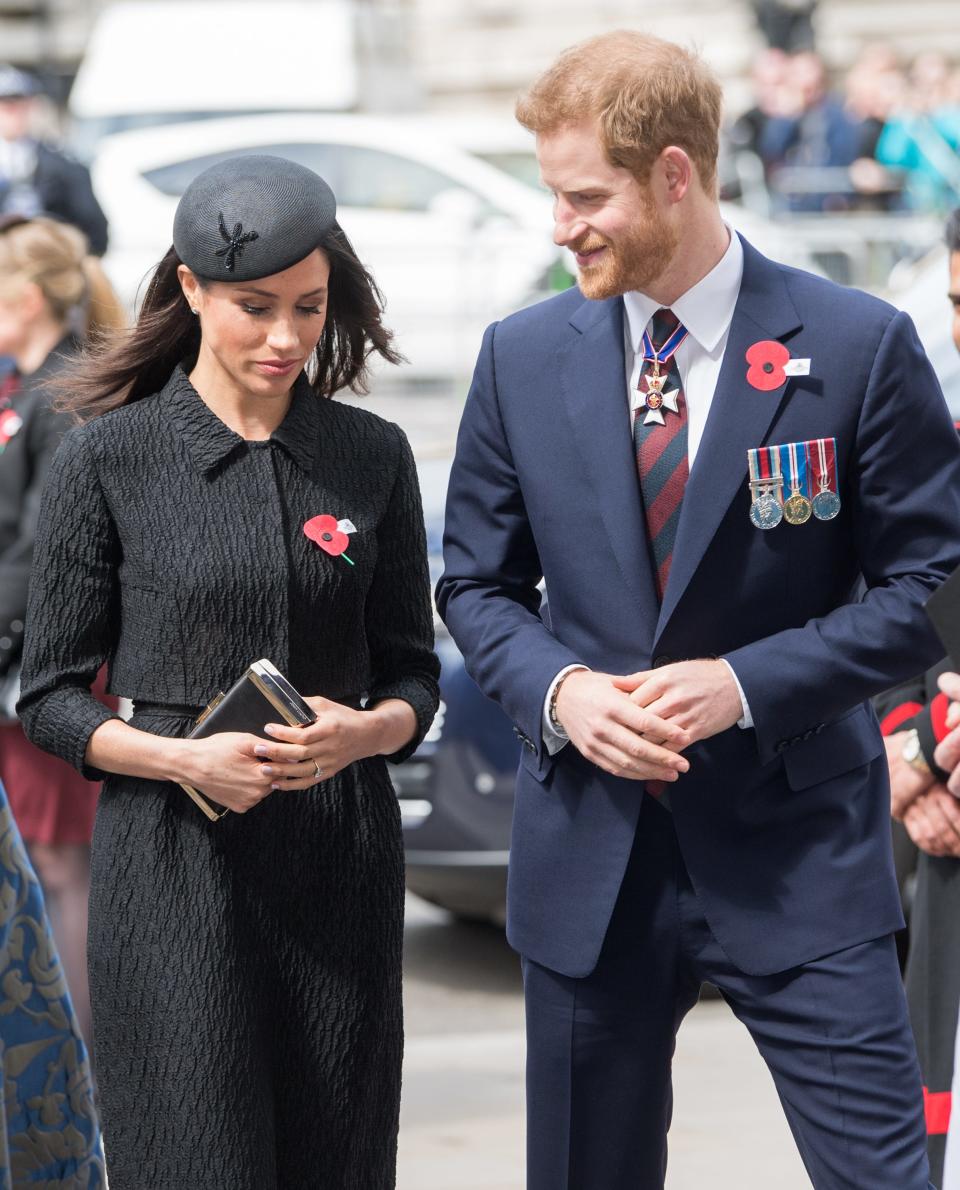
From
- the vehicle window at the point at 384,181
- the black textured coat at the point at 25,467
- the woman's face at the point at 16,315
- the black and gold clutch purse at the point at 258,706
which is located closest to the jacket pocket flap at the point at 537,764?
the black and gold clutch purse at the point at 258,706

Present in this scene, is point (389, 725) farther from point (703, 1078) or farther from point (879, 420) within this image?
point (703, 1078)

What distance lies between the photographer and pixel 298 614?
10.5 feet

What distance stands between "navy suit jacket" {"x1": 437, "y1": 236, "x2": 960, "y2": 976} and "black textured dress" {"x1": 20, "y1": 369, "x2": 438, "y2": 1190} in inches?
11.0

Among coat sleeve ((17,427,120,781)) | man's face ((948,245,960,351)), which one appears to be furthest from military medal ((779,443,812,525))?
coat sleeve ((17,427,120,781))

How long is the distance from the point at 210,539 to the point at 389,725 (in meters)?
0.40

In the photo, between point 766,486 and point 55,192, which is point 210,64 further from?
point 766,486

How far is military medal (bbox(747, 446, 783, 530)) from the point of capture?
312 cm

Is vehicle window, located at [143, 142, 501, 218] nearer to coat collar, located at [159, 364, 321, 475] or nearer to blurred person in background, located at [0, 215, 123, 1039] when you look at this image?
blurred person in background, located at [0, 215, 123, 1039]

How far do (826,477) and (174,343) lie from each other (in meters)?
1.07

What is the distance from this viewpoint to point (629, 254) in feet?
10.2

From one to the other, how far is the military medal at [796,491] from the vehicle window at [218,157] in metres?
13.4

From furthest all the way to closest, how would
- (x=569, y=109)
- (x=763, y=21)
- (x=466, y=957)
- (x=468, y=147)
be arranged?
(x=763, y=21) < (x=468, y=147) < (x=466, y=957) < (x=569, y=109)

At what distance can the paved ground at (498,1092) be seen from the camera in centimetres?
496

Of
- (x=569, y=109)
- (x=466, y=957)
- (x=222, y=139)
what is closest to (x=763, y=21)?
(x=222, y=139)
